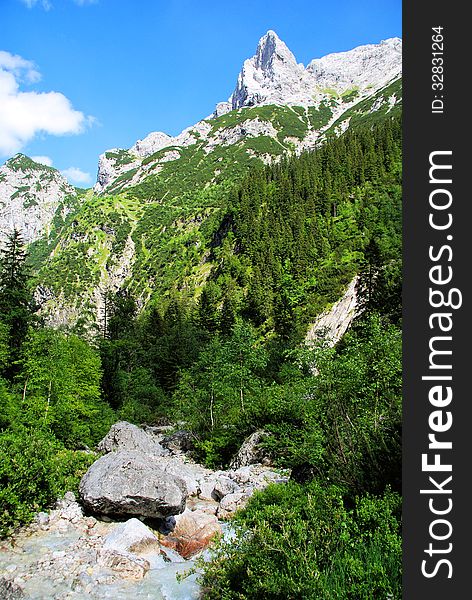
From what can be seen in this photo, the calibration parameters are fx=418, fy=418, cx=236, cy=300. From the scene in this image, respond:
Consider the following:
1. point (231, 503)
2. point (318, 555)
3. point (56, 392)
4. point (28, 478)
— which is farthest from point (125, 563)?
point (56, 392)

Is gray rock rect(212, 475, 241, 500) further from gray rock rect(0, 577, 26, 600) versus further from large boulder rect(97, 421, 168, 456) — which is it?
gray rock rect(0, 577, 26, 600)

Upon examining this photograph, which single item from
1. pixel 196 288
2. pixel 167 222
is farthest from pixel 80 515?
pixel 167 222

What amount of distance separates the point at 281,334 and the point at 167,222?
11032 centimetres

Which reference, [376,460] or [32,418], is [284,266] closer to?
[32,418]

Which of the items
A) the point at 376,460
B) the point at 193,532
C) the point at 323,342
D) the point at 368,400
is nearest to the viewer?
the point at 376,460

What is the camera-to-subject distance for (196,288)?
96.2 meters

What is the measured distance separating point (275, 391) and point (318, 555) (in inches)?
689

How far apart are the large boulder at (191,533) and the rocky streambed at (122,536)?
36mm

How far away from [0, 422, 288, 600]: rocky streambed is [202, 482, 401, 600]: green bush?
1451 mm

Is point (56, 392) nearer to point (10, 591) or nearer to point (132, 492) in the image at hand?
point (132, 492)

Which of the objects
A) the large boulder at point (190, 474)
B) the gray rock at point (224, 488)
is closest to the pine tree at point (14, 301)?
the large boulder at point (190, 474)

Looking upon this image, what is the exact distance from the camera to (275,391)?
1007 inches

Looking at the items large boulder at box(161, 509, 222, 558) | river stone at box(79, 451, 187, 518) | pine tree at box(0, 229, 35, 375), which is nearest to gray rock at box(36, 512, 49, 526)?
river stone at box(79, 451, 187, 518)

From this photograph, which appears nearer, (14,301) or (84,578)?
(84,578)
